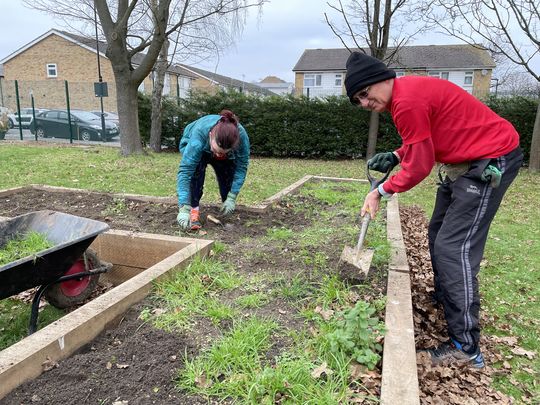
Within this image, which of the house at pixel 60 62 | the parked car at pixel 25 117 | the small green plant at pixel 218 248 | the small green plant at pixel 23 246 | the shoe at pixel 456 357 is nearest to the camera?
the shoe at pixel 456 357

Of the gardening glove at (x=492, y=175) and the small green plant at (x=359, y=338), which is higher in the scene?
the gardening glove at (x=492, y=175)

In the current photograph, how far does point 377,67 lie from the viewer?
246 cm

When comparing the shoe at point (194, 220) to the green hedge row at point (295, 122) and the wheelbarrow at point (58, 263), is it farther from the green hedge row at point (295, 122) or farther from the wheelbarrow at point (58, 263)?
the green hedge row at point (295, 122)

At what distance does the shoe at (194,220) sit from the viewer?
167 inches

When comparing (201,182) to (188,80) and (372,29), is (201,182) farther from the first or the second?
(188,80)

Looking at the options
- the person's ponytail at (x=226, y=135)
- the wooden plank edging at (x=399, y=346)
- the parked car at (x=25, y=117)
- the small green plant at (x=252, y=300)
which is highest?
the parked car at (x=25, y=117)

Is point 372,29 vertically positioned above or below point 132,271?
above

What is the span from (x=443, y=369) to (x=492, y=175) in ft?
3.84

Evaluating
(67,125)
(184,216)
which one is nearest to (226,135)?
(184,216)

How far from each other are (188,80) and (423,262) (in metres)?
38.3

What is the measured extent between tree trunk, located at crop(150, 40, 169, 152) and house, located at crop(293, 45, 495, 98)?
20690 mm

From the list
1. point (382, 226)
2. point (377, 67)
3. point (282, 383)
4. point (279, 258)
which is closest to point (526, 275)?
point (382, 226)

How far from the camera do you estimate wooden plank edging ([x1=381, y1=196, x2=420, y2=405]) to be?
71.3 inches

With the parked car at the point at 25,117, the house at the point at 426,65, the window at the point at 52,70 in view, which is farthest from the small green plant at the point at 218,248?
the window at the point at 52,70
